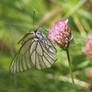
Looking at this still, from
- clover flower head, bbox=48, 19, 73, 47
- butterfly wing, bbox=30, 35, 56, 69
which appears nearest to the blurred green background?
butterfly wing, bbox=30, 35, 56, 69

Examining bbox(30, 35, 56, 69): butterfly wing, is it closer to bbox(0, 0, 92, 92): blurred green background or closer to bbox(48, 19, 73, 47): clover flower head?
bbox(48, 19, 73, 47): clover flower head

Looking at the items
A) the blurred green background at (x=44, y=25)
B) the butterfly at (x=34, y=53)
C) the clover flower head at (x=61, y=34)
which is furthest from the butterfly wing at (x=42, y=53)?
the blurred green background at (x=44, y=25)

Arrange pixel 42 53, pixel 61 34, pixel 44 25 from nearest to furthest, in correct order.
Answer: pixel 61 34 < pixel 42 53 < pixel 44 25

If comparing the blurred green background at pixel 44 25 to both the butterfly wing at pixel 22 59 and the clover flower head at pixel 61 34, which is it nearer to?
the butterfly wing at pixel 22 59

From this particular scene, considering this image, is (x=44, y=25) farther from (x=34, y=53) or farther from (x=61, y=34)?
(x=61, y=34)

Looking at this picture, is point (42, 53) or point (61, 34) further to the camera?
point (42, 53)

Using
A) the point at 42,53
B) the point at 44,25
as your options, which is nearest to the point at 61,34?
the point at 42,53

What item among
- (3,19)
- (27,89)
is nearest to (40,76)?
(27,89)
